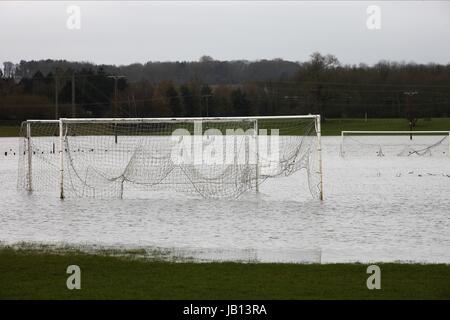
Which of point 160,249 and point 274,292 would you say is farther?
point 160,249

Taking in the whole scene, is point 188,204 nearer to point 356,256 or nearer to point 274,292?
point 356,256

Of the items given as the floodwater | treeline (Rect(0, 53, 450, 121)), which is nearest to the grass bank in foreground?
the floodwater

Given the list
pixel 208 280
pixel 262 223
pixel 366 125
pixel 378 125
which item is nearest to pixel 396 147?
pixel 366 125

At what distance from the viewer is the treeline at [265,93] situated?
109 metres

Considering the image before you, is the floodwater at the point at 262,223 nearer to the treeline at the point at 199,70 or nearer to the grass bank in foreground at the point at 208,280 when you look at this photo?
the grass bank in foreground at the point at 208,280

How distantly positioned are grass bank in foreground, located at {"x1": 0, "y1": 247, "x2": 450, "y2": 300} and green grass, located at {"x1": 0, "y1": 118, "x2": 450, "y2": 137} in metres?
83.5

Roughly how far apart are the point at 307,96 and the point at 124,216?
100 metres

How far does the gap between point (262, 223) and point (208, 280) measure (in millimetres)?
7420

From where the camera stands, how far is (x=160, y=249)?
44.0ft

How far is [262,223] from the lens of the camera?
57.0 feet

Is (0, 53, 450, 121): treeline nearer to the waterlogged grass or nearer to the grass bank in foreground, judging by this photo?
the waterlogged grass

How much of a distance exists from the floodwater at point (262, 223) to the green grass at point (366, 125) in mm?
72459
